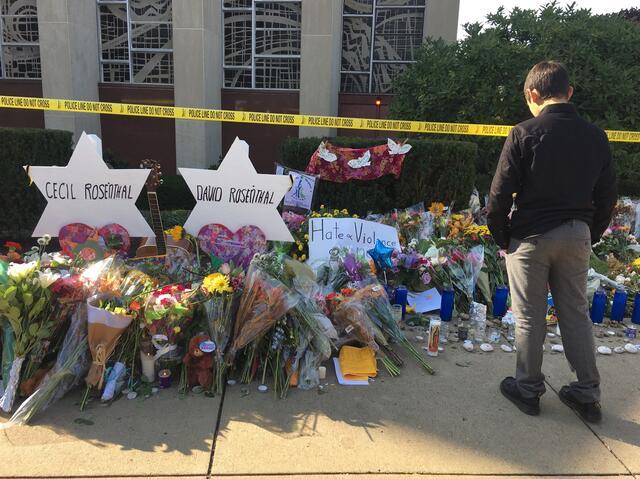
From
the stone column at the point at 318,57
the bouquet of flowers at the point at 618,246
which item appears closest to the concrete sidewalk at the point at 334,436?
the bouquet of flowers at the point at 618,246

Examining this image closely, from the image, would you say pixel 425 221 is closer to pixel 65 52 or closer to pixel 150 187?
pixel 150 187

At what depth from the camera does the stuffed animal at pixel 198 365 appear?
9.65 ft

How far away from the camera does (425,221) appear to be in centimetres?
547

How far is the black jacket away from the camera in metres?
2.51

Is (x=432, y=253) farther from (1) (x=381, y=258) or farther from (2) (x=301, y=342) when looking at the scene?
(2) (x=301, y=342)

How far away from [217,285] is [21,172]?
4401 millimetres

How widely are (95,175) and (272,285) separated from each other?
218cm

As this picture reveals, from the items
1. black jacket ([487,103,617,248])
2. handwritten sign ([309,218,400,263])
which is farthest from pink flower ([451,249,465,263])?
black jacket ([487,103,617,248])

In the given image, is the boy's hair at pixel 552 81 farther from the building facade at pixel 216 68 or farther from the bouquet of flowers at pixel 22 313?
the building facade at pixel 216 68

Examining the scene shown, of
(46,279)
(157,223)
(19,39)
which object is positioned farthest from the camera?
(19,39)

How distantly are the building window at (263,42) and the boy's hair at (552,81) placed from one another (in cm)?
977

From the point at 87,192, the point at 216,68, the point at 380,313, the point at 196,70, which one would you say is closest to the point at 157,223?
the point at 87,192

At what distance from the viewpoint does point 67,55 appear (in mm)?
10805

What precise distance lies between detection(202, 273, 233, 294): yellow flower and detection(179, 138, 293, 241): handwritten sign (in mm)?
1301
